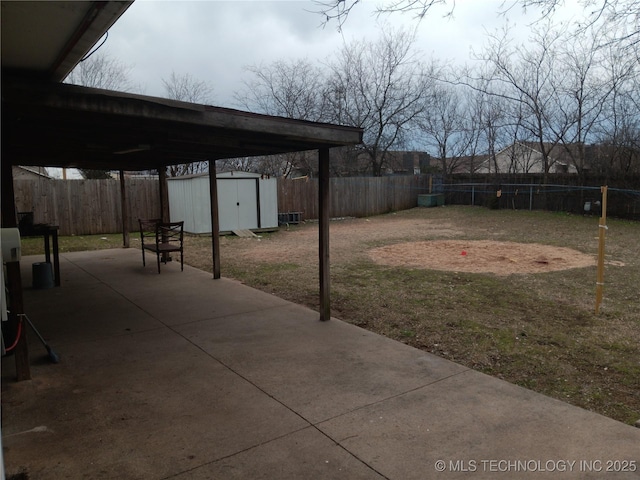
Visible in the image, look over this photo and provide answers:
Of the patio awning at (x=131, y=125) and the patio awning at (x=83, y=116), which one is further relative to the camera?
the patio awning at (x=131, y=125)

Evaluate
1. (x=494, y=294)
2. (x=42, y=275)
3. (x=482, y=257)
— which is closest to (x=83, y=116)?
(x=42, y=275)

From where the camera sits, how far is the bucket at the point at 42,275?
677 centimetres

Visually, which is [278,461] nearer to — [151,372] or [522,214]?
[151,372]

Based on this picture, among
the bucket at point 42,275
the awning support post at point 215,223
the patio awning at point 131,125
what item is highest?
the patio awning at point 131,125

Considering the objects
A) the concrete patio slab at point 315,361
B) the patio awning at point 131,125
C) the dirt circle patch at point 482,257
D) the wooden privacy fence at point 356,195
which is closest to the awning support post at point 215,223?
the patio awning at point 131,125

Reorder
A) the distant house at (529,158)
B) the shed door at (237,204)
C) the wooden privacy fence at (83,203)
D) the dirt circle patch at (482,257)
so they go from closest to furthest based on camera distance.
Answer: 1. the dirt circle patch at (482,257)
2. the wooden privacy fence at (83,203)
3. the shed door at (237,204)
4. the distant house at (529,158)

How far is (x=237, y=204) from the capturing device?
1494cm

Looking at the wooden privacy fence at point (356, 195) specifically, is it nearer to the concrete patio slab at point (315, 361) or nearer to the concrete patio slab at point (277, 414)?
the concrete patio slab at point (315, 361)

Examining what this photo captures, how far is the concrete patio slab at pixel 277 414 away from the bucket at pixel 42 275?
220 cm

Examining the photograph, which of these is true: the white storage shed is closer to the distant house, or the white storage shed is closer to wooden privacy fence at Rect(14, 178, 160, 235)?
wooden privacy fence at Rect(14, 178, 160, 235)

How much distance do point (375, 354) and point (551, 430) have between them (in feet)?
5.41

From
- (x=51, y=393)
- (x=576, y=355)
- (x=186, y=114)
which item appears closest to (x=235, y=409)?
(x=51, y=393)

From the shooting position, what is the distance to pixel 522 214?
Result: 18.1 meters

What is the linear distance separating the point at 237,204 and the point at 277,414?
12.4 metres
